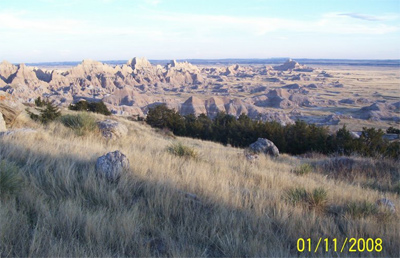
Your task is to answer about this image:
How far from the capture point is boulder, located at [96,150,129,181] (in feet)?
15.8

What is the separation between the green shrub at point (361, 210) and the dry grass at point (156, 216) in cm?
8

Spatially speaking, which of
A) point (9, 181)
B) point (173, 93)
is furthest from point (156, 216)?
point (173, 93)

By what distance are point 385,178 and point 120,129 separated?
7827 mm

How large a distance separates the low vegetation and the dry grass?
1230cm

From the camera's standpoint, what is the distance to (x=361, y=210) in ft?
15.4

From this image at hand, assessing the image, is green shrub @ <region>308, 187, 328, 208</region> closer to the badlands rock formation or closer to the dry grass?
the dry grass

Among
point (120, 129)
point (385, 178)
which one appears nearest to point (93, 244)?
point (120, 129)

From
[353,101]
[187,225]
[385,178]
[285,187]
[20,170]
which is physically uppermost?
[20,170]

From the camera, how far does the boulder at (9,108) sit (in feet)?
33.3

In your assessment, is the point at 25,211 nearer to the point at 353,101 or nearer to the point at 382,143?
the point at 382,143

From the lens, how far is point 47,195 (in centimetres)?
411
